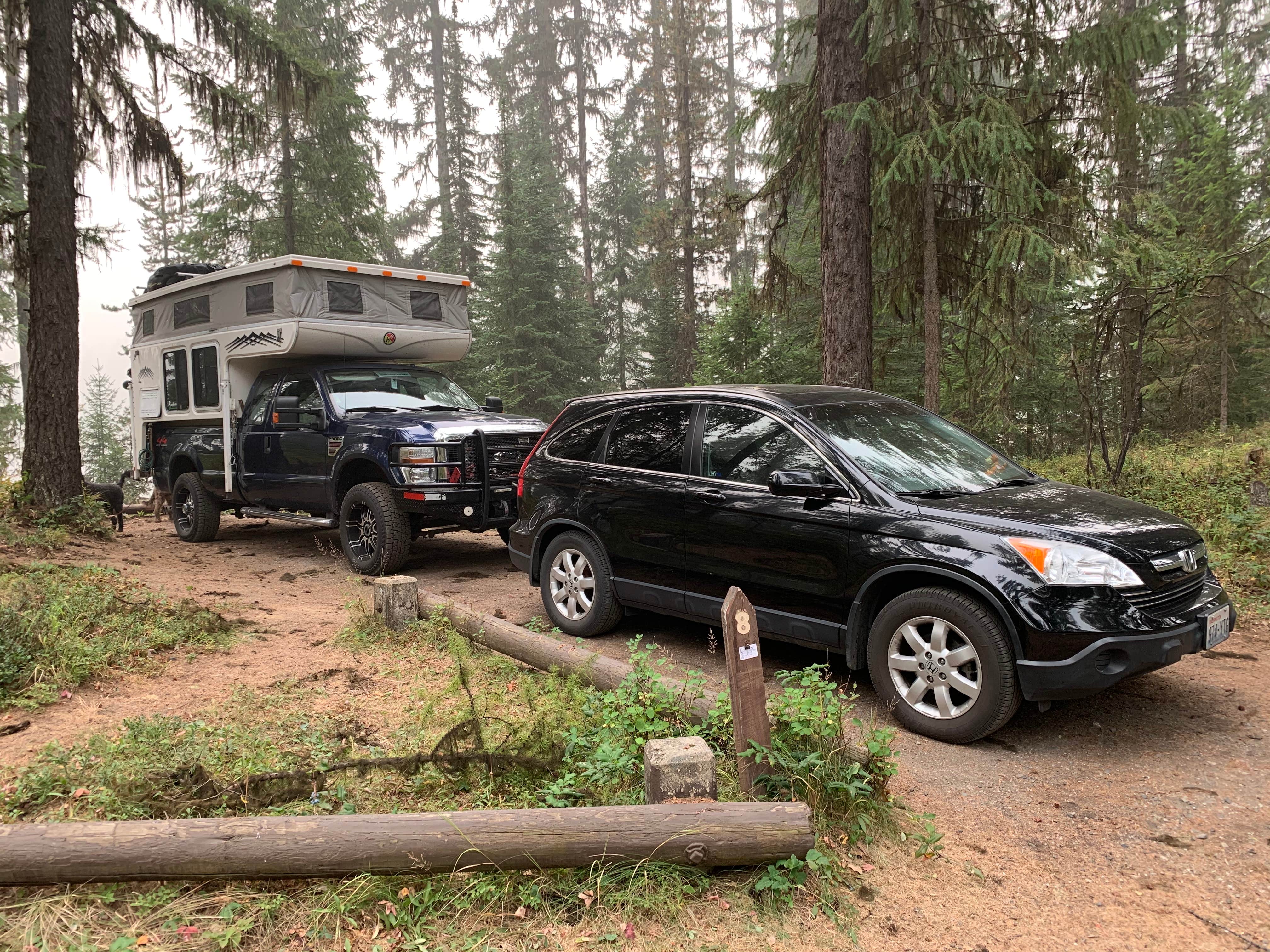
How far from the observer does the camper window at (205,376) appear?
1032cm

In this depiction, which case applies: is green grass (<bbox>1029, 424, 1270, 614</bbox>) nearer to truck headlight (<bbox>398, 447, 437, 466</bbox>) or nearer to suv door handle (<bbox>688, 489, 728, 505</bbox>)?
suv door handle (<bbox>688, 489, 728, 505</bbox>)

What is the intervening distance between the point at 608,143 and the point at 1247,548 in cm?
3067

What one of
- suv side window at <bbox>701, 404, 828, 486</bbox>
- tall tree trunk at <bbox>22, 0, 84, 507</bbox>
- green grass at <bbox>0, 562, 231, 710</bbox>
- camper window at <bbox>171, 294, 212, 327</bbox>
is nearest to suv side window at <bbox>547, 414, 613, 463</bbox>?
suv side window at <bbox>701, 404, 828, 486</bbox>

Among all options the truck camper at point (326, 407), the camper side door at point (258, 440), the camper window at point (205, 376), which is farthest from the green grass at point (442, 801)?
the camper window at point (205, 376)

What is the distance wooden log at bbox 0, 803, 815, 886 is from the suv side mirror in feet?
6.70

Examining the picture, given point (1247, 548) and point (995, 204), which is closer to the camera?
point (1247, 548)

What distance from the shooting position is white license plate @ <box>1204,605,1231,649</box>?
4117 mm

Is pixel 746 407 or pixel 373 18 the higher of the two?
pixel 373 18

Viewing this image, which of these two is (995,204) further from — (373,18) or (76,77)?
(373,18)

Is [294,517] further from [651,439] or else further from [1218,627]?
[1218,627]

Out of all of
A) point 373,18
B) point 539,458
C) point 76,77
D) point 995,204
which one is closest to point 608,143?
point 373,18

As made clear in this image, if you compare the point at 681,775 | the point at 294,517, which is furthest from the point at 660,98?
the point at 681,775

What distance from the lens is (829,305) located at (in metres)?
9.02

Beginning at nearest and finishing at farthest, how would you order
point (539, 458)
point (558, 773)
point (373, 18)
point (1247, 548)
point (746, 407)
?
1. point (558, 773)
2. point (746, 407)
3. point (539, 458)
4. point (1247, 548)
5. point (373, 18)
